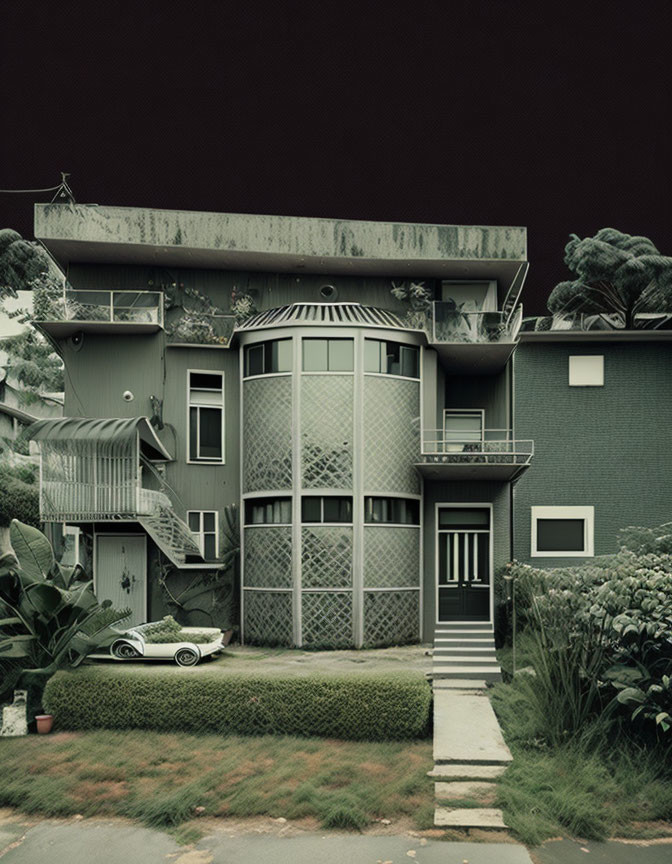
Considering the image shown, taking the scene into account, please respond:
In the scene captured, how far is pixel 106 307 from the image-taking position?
20.6 meters

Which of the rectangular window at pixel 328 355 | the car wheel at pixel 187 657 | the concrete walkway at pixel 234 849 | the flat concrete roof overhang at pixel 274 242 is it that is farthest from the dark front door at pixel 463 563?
the concrete walkway at pixel 234 849

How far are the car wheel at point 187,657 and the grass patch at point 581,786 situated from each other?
616 cm

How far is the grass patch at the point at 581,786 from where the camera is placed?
9477 millimetres

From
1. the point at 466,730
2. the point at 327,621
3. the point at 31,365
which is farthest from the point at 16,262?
the point at 466,730

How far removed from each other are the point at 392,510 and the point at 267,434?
3.30 metres

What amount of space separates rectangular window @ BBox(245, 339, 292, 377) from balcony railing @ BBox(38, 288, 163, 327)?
2.39m

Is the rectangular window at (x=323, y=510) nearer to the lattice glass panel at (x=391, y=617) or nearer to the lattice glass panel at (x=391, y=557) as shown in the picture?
the lattice glass panel at (x=391, y=557)

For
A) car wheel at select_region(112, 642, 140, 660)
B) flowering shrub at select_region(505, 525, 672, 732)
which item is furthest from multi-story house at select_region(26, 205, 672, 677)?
flowering shrub at select_region(505, 525, 672, 732)

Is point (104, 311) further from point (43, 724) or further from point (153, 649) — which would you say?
point (43, 724)

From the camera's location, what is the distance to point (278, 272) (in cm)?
2198

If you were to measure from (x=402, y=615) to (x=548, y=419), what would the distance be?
7.63 m

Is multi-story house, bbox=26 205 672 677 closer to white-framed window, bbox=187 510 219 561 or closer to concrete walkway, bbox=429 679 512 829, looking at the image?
white-framed window, bbox=187 510 219 561

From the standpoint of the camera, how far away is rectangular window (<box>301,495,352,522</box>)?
19156 mm

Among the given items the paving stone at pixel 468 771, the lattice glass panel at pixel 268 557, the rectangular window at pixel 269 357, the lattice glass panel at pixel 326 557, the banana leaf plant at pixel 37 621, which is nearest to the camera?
the paving stone at pixel 468 771
